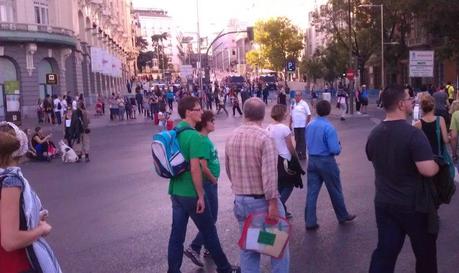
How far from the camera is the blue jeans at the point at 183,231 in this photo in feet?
18.1

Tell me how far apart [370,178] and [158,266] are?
6103 millimetres

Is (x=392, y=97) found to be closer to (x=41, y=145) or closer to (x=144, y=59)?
(x=41, y=145)

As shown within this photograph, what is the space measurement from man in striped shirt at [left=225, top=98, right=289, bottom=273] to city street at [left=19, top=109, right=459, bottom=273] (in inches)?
46.6

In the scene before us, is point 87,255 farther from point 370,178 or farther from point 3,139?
point 370,178

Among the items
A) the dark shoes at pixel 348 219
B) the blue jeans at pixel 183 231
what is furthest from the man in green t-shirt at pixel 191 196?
the dark shoes at pixel 348 219

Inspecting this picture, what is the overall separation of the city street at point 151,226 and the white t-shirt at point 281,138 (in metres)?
0.99

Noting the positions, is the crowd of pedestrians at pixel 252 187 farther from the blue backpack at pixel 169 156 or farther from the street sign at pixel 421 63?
the street sign at pixel 421 63

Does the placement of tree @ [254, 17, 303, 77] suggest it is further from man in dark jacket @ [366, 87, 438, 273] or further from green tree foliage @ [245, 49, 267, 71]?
man in dark jacket @ [366, 87, 438, 273]

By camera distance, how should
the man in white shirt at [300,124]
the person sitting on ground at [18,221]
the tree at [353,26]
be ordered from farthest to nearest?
1. the tree at [353,26]
2. the man in white shirt at [300,124]
3. the person sitting on ground at [18,221]

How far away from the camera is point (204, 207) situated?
17.9 feet

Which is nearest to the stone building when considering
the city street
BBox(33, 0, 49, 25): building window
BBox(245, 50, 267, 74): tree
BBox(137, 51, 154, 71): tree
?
BBox(33, 0, 49, 25): building window

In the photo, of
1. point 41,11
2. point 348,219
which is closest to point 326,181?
point 348,219

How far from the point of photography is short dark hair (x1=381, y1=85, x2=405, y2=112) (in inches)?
173

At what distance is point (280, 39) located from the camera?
92500mm
